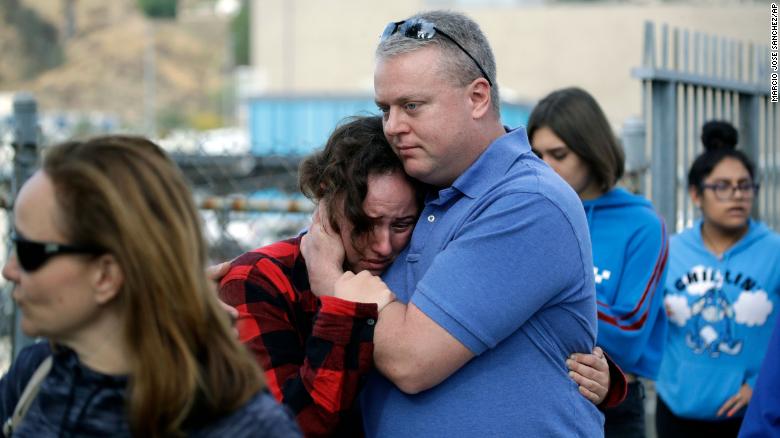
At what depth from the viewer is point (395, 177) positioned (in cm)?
271

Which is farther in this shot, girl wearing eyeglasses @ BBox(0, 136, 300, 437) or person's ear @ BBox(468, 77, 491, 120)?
person's ear @ BBox(468, 77, 491, 120)

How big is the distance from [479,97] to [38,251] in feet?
4.25

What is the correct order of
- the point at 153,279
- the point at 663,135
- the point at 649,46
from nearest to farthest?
the point at 153,279
the point at 649,46
the point at 663,135

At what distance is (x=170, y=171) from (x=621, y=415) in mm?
2776

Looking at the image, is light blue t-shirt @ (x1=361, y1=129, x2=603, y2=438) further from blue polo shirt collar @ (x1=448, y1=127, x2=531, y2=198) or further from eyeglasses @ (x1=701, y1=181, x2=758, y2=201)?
eyeglasses @ (x1=701, y1=181, x2=758, y2=201)

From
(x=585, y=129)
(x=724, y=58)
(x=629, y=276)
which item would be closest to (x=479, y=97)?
(x=585, y=129)

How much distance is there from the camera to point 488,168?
2.62 meters

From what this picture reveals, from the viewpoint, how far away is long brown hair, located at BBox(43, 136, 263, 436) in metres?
1.76

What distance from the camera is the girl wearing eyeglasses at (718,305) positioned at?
4797mm

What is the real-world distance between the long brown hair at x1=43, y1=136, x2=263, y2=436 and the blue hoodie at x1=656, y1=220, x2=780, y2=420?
11.4ft

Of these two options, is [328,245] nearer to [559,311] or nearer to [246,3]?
[559,311]

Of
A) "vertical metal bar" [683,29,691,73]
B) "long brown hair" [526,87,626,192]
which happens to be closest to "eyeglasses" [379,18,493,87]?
"long brown hair" [526,87,626,192]

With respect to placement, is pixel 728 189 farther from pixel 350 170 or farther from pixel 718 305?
pixel 350 170

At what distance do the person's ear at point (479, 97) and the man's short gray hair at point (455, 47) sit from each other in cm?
2
